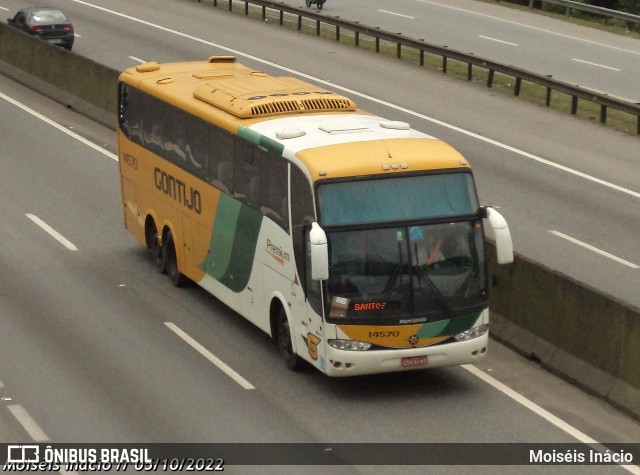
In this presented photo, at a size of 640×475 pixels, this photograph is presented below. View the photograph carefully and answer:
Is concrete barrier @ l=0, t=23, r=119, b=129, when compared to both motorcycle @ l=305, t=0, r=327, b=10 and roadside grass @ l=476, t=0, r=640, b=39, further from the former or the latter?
roadside grass @ l=476, t=0, r=640, b=39

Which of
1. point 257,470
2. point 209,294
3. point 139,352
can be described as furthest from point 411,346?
point 209,294

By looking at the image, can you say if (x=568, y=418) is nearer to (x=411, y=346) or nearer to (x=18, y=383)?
(x=411, y=346)

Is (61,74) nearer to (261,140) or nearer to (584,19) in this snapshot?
(261,140)

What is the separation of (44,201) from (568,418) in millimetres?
13460

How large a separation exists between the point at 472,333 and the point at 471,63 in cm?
2253

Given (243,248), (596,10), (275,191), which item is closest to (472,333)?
(275,191)

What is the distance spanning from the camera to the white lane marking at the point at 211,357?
1600 centimetres

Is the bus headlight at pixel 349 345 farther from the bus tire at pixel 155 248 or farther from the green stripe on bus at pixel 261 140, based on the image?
the bus tire at pixel 155 248

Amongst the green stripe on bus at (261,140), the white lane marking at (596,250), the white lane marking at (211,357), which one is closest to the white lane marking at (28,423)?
the white lane marking at (211,357)

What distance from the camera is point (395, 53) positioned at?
42.2 metres

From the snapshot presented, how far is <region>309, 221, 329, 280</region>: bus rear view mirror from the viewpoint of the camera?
14.5 m

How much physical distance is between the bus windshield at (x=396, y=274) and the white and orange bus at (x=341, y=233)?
11 mm

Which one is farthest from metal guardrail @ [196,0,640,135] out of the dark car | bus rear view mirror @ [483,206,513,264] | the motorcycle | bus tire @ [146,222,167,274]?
bus rear view mirror @ [483,206,513,264]

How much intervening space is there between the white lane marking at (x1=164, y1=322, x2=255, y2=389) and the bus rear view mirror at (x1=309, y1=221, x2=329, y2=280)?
6.56 ft
